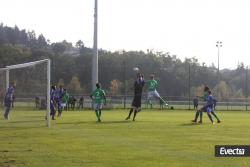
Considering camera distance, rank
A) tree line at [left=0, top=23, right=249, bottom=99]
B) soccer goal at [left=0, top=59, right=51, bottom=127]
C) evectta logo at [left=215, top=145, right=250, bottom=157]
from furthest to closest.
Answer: tree line at [left=0, top=23, right=249, bottom=99]
soccer goal at [left=0, top=59, right=51, bottom=127]
evectta logo at [left=215, top=145, right=250, bottom=157]

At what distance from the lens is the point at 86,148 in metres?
16.5

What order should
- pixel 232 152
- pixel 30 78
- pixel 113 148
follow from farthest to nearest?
pixel 30 78 < pixel 113 148 < pixel 232 152

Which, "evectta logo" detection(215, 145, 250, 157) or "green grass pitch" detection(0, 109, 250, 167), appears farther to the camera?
"evectta logo" detection(215, 145, 250, 157)

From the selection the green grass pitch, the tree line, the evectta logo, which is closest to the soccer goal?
the green grass pitch

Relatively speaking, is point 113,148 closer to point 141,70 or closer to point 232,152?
point 232,152

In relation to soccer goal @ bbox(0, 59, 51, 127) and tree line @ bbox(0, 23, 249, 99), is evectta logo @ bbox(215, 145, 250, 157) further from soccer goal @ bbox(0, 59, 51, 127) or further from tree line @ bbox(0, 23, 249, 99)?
tree line @ bbox(0, 23, 249, 99)

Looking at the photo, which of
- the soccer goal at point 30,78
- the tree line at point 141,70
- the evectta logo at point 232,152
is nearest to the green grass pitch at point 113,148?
the evectta logo at point 232,152

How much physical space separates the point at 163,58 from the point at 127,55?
944 cm

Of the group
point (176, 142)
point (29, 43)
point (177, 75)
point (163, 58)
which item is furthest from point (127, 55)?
point (176, 142)

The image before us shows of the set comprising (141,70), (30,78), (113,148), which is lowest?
(113,148)

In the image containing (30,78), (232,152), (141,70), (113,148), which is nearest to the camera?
(232,152)

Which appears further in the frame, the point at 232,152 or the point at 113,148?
the point at 113,148

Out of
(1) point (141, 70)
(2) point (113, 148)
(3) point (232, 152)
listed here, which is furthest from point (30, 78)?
(1) point (141, 70)

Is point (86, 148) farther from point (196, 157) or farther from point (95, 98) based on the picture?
point (95, 98)
